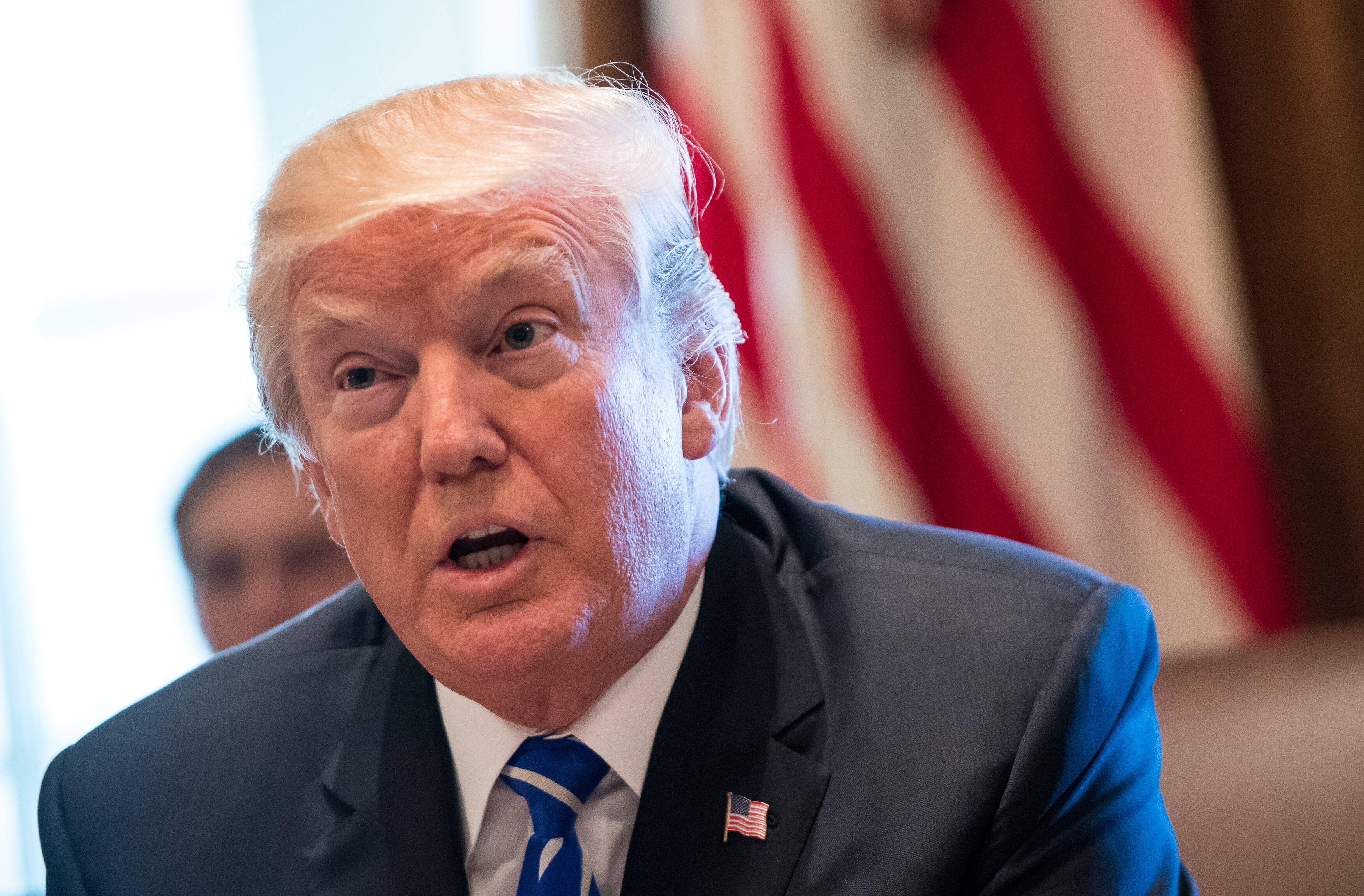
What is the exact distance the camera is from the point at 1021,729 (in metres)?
1.21

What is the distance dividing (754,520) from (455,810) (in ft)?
1.75

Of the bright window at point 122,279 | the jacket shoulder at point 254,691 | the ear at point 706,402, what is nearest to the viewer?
the ear at point 706,402

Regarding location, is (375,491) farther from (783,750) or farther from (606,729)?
(783,750)

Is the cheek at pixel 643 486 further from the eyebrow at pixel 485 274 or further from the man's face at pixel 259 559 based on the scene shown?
the man's face at pixel 259 559

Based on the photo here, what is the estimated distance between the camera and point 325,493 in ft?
4.59

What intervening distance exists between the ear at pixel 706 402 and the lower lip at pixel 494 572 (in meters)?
0.24

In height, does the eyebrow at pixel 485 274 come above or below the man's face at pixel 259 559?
above

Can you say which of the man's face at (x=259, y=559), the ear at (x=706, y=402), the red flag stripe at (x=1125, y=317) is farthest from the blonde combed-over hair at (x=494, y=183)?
the red flag stripe at (x=1125, y=317)

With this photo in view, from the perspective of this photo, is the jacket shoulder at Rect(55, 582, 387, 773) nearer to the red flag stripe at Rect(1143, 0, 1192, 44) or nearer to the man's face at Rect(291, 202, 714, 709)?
the man's face at Rect(291, 202, 714, 709)

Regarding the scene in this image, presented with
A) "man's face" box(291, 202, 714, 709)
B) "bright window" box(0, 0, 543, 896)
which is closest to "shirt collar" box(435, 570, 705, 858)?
"man's face" box(291, 202, 714, 709)

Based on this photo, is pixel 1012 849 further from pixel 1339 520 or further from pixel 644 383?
pixel 1339 520

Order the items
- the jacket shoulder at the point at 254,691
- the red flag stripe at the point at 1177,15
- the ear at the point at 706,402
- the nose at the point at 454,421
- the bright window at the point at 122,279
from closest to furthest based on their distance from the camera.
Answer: the nose at the point at 454,421
the ear at the point at 706,402
the jacket shoulder at the point at 254,691
the red flag stripe at the point at 1177,15
the bright window at the point at 122,279

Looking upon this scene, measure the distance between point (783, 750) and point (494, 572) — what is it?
390mm

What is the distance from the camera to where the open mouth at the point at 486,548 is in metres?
1.15
